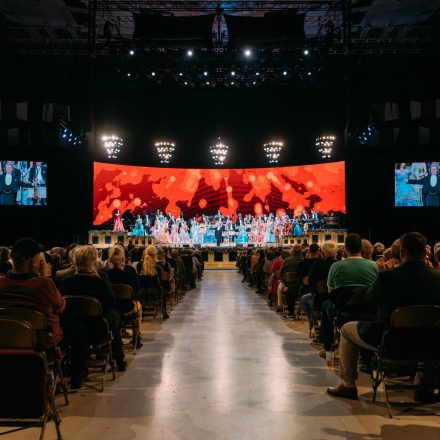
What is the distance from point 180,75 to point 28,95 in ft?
21.9

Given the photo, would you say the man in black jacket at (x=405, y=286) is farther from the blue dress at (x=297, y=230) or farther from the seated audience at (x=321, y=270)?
the blue dress at (x=297, y=230)

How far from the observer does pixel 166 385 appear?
195 inches

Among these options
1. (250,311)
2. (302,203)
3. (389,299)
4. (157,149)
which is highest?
(157,149)

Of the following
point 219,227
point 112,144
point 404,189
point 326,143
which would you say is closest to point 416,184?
point 404,189

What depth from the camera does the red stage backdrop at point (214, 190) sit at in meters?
25.0

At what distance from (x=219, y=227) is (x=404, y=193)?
832 cm

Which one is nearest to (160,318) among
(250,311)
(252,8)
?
(250,311)

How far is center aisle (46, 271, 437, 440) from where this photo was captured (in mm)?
3666

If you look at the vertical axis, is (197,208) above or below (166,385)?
above

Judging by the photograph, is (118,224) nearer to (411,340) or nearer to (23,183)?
(23,183)

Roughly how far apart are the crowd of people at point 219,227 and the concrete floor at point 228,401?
1707 cm

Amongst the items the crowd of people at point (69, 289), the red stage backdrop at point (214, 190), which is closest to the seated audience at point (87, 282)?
the crowd of people at point (69, 289)

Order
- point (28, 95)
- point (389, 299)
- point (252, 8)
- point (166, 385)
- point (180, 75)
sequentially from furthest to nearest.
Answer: point (28, 95)
point (180, 75)
point (252, 8)
point (166, 385)
point (389, 299)

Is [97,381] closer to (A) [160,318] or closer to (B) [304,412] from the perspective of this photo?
(B) [304,412]
